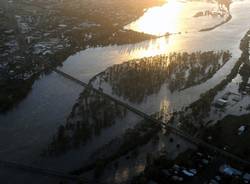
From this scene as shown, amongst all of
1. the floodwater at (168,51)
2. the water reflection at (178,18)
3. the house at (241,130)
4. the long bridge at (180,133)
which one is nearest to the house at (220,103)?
the floodwater at (168,51)

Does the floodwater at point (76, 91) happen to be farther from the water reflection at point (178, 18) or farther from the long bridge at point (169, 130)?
the water reflection at point (178, 18)

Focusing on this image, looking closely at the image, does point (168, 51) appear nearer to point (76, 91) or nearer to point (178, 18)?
point (76, 91)

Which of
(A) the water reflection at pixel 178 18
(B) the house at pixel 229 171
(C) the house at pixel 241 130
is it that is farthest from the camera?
(A) the water reflection at pixel 178 18

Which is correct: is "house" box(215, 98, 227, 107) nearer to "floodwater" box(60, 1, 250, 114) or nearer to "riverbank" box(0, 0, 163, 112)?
"floodwater" box(60, 1, 250, 114)

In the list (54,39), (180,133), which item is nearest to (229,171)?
(180,133)

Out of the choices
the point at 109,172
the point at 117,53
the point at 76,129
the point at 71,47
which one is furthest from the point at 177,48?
the point at 109,172

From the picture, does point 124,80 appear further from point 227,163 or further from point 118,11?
point 118,11
